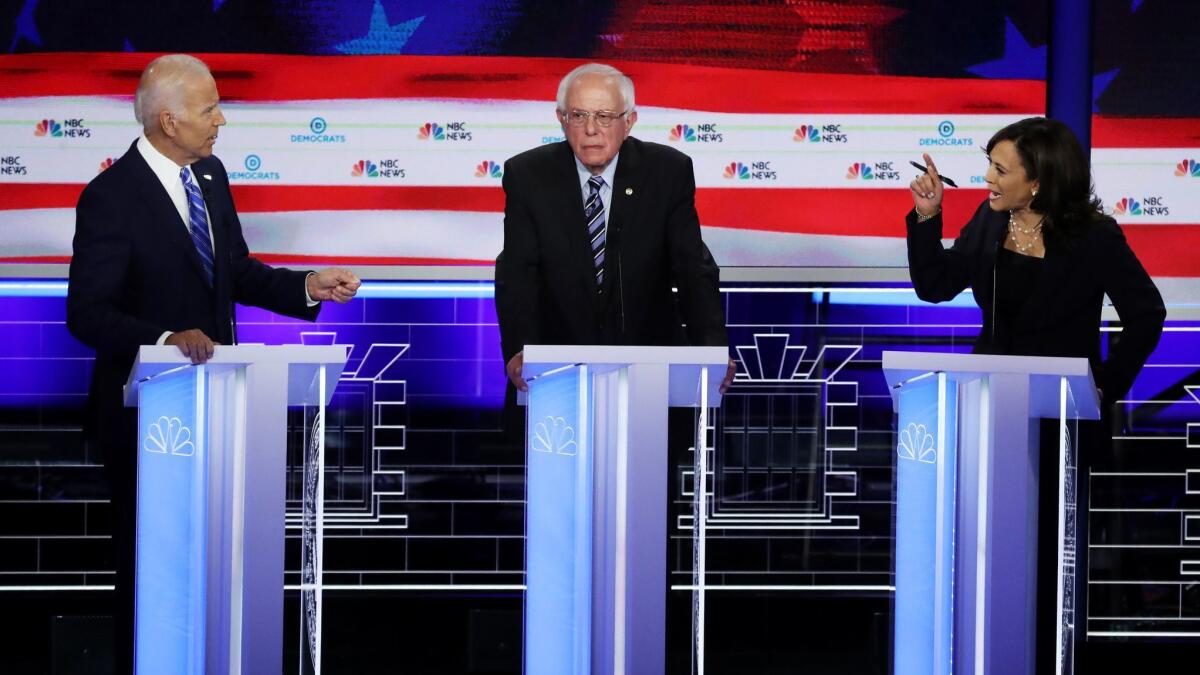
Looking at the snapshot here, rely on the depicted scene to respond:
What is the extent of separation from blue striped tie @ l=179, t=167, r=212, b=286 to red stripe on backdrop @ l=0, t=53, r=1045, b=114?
1434 millimetres

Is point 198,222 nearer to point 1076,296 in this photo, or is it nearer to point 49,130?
point 49,130

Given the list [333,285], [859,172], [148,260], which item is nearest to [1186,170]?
[859,172]

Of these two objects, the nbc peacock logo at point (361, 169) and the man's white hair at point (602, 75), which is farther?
the nbc peacock logo at point (361, 169)

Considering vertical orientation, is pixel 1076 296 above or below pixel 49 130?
below

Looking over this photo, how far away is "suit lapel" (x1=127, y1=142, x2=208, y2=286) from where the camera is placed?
341 cm

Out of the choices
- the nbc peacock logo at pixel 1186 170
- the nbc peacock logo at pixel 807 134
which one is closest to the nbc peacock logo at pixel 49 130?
the nbc peacock logo at pixel 807 134

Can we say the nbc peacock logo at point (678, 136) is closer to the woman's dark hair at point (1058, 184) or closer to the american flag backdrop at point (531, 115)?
the american flag backdrop at point (531, 115)

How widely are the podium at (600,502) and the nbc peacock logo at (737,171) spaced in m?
2.15

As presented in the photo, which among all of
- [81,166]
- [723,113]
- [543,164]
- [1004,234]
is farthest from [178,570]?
[723,113]

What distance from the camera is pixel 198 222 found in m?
3.50

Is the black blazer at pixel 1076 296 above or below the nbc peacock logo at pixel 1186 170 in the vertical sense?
below

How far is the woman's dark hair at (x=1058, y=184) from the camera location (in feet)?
11.9

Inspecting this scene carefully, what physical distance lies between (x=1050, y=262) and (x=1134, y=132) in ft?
5.43

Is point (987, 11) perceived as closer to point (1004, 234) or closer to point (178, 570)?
point (1004, 234)
